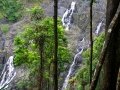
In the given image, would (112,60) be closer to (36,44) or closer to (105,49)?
(105,49)

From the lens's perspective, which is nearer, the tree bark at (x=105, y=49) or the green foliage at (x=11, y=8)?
the tree bark at (x=105, y=49)

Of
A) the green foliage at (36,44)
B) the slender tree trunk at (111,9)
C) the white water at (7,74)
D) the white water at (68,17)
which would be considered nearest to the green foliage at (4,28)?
the white water at (68,17)

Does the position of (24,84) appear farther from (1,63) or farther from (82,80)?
(1,63)

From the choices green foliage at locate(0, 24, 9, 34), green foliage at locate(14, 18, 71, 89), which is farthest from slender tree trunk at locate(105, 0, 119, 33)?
green foliage at locate(0, 24, 9, 34)

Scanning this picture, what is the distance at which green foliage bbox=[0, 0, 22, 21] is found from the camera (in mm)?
63341

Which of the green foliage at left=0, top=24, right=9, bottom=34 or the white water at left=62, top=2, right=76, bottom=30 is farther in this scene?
the green foliage at left=0, top=24, right=9, bottom=34

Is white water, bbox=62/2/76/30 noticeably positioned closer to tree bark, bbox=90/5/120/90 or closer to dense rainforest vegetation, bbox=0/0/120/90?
dense rainforest vegetation, bbox=0/0/120/90

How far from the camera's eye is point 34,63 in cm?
2703

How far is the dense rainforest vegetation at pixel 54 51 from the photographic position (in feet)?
20.7

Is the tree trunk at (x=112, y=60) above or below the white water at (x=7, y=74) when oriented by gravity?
above

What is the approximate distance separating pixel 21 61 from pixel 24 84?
9.69 m

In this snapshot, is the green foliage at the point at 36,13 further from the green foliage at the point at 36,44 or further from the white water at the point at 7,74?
the white water at the point at 7,74

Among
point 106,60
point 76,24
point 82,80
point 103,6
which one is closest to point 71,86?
point 82,80

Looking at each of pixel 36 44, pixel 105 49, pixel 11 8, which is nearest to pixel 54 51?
pixel 105 49
